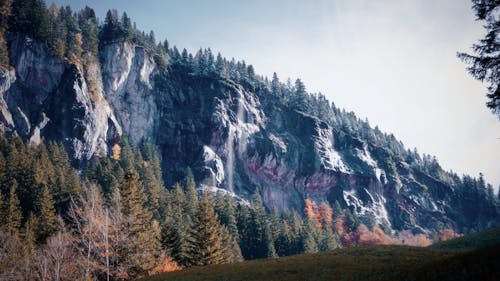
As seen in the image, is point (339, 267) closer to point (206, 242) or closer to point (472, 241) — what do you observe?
point (472, 241)

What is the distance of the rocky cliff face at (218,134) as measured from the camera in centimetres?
11131

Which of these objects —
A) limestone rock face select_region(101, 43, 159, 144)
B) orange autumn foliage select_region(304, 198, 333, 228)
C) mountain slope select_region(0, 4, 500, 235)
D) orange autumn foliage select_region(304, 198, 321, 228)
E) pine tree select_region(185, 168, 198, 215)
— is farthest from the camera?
limestone rock face select_region(101, 43, 159, 144)

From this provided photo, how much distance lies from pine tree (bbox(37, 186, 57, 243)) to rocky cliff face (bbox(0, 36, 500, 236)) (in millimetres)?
49487

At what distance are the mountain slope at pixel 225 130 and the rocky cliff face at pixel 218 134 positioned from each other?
1.44 ft

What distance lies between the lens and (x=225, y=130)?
137m

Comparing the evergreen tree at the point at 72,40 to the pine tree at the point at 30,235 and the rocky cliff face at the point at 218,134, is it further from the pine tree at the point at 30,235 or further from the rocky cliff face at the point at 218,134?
the pine tree at the point at 30,235

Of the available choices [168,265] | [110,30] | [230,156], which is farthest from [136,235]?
[110,30]

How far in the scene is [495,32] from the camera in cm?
2048

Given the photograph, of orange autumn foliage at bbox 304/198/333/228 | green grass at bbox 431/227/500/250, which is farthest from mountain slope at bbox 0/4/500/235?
green grass at bbox 431/227/500/250

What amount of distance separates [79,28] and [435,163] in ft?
625

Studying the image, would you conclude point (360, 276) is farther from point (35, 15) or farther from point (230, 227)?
point (35, 15)

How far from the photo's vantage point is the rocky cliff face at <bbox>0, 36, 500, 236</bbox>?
111 m

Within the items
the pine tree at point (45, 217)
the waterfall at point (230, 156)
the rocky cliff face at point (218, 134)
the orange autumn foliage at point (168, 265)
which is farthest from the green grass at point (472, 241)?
the waterfall at point (230, 156)

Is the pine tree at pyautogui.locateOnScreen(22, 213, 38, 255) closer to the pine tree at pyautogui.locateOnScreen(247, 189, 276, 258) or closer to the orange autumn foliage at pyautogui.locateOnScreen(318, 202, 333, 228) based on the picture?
the pine tree at pyautogui.locateOnScreen(247, 189, 276, 258)
